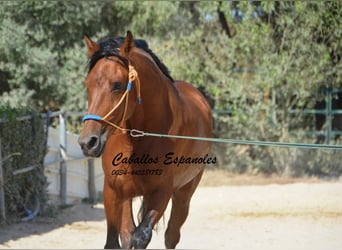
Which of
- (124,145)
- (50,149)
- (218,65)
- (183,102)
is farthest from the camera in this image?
(218,65)

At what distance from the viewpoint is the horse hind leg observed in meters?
5.51

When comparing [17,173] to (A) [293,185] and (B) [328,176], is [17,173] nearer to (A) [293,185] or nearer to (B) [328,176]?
(A) [293,185]

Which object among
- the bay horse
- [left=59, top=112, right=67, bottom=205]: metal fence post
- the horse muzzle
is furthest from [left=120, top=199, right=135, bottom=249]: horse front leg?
[left=59, top=112, right=67, bottom=205]: metal fence post

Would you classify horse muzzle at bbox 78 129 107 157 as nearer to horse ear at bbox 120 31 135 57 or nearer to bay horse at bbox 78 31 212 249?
bay horse at bbox 78 31 212 249

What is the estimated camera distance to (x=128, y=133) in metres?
4.19

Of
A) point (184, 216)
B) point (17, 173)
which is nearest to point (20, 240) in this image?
point (17, 173)

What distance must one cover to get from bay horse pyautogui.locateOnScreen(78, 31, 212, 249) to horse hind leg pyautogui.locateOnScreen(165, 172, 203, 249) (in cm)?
93

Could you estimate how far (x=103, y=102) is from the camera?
3758mm

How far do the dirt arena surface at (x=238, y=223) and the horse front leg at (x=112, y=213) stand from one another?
3.84 ft

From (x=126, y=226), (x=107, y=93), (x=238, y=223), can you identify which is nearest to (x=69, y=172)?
(x=238, y=223)

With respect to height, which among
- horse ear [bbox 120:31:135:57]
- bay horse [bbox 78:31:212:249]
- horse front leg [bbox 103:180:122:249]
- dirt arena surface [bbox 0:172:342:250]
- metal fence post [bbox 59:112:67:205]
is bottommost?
dirt arena surface [bbox 0:172:342:250]

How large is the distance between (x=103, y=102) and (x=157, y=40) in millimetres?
8254

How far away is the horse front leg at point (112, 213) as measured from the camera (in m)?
4.23

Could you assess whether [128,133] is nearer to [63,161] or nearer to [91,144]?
[91,144]
